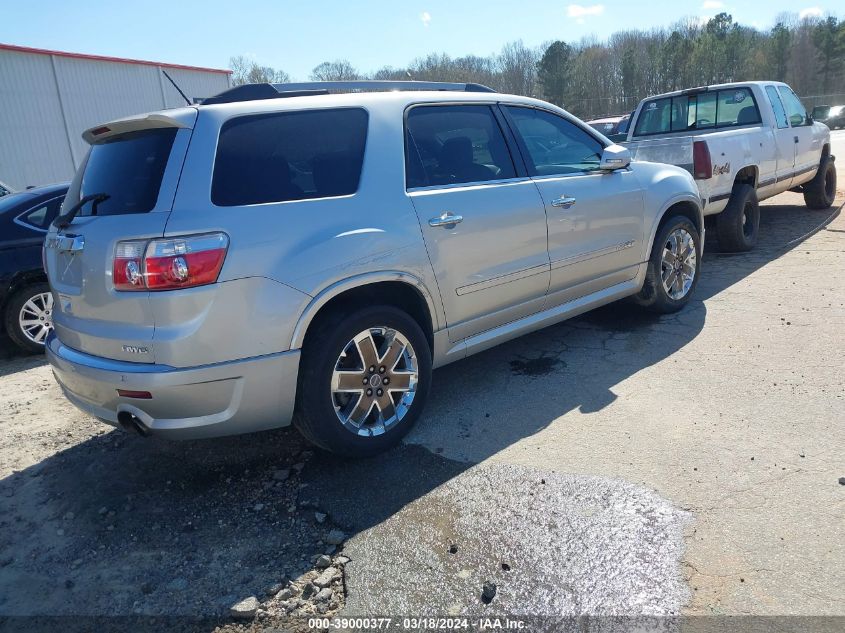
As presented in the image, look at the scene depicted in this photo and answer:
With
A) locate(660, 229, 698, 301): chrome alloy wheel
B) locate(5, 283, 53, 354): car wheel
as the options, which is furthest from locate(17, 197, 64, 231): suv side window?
locate(660, 229, 698, 301): chrome alloy wheel

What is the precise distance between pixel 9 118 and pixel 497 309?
20.3m

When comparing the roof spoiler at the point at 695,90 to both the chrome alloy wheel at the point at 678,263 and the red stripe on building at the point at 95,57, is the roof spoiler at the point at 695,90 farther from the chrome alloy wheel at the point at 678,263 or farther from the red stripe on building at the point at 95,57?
the red stripe on building at the point at 95,57

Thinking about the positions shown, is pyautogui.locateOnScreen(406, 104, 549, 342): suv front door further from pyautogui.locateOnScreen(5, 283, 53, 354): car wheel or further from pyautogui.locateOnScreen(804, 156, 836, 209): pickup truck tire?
pyautogui.locateOnScreen(804, 156, 836, 209): pickup truck tire

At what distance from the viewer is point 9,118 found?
733 inches

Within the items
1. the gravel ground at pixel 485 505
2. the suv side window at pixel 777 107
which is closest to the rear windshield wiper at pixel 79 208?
the gravel ground at pixel 485 505

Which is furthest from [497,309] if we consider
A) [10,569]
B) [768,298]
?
[768,298]

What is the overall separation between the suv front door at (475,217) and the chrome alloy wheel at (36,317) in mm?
4279

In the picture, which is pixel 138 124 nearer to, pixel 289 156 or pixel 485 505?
pixel 289 156

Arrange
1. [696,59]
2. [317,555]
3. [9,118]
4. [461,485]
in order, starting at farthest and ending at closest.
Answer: [696,59]
[9,118]
[461,485]
[317,555]

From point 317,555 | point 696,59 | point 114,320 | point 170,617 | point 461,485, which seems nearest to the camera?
point 170,617

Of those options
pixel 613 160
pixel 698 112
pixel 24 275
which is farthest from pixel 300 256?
pixel 698 112

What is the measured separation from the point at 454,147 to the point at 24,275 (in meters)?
4.43

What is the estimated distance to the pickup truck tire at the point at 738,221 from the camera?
24.0 ft

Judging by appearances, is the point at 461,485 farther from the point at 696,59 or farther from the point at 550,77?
the point at 696,59
